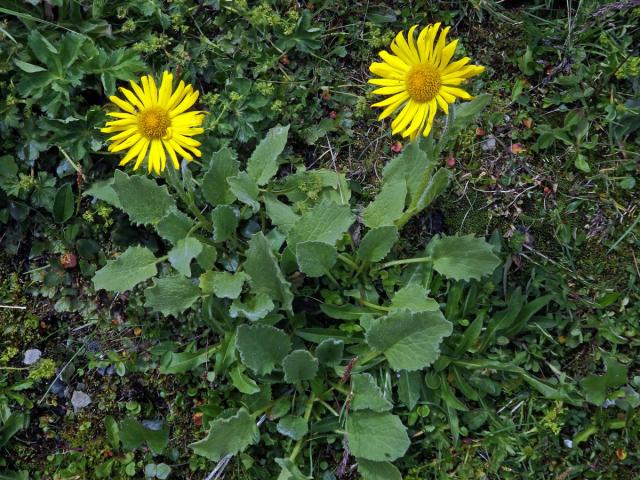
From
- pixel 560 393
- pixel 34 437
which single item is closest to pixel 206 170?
pixel 34 437

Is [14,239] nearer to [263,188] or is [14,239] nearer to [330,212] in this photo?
[263,188]

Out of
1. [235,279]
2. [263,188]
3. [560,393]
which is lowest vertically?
[560,393]

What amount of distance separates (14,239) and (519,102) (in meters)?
2.97

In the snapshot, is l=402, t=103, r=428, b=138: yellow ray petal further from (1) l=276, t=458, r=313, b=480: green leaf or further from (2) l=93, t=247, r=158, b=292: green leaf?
(1) l=276, t=458, r=313, b=480: green leaf

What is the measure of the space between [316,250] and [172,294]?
0.77 meters

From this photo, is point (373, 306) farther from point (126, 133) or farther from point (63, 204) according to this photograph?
point (63, 204)

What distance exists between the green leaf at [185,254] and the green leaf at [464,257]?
1.20 meters

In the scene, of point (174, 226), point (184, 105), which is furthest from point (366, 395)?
point (184, 105)

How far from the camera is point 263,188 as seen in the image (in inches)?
135

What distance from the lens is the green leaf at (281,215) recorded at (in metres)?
3.25

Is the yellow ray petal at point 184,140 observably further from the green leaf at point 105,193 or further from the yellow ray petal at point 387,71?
the yellow ray petal at point 387,71

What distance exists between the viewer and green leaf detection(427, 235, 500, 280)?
3041 millimetres

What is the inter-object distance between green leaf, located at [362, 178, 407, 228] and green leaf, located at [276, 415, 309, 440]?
107cm

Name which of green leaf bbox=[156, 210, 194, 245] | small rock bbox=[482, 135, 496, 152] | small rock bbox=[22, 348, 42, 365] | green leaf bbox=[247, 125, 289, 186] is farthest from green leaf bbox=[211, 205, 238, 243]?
small rock bbox=[482, 135, 496, 152]
